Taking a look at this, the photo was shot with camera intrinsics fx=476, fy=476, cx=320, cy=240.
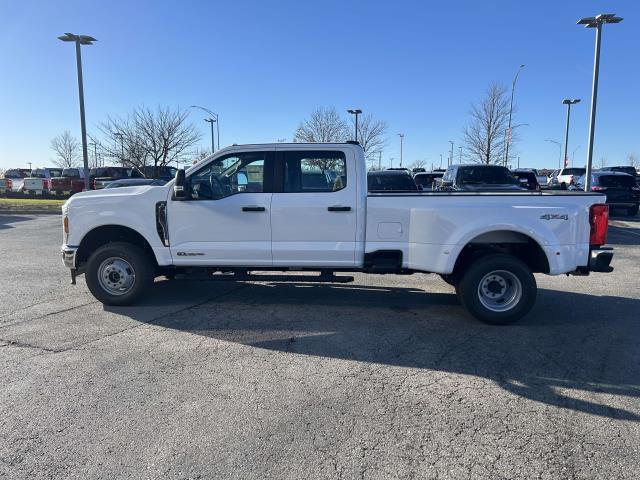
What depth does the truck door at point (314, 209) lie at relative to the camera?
5.85 metres

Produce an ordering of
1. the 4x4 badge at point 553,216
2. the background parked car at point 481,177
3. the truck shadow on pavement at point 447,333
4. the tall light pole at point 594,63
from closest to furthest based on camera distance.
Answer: the truck shadow on pavement at point 447,333 < the 4x4 badge at point 553,216 < the background parked car at point 481,177 < the tall light pole at point 594,63

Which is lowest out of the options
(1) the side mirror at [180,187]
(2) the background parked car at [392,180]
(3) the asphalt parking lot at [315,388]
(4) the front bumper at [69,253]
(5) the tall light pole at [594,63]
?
(3) the asphalt parking lot at [315,388]

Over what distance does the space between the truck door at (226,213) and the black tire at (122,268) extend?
0.54 m

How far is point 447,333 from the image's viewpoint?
5398 mm

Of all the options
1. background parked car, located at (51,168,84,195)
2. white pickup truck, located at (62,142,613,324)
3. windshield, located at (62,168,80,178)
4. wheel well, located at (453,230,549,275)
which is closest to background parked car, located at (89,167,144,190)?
background parked car, located at (51,168,84,195)

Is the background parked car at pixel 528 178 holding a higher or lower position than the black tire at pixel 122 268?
higher

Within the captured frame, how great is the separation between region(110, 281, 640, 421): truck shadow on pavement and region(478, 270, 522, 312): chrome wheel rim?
0.90 feet

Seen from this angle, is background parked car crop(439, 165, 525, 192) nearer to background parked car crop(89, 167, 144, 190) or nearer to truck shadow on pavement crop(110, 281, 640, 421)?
truck shadow on pavement crop(110, 281, 640, 421)

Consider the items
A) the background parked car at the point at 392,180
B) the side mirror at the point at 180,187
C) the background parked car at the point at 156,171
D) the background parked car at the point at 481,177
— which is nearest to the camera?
the side mirror at the point at 180,187

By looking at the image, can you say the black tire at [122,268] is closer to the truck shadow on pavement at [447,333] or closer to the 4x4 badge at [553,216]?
the truck shadow on pavement at [447,333]

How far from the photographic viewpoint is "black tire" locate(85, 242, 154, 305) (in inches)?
243

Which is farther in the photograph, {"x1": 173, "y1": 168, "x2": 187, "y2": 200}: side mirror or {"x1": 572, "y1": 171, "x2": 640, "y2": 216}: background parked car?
{"x1": 572, "y1": 171, "x2": 640, "y2": 216}: background parked car

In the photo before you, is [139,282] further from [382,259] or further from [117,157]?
[117,157]

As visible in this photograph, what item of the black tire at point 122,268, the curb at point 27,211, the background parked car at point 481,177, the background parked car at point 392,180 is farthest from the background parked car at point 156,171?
the black tire at point 122,268
